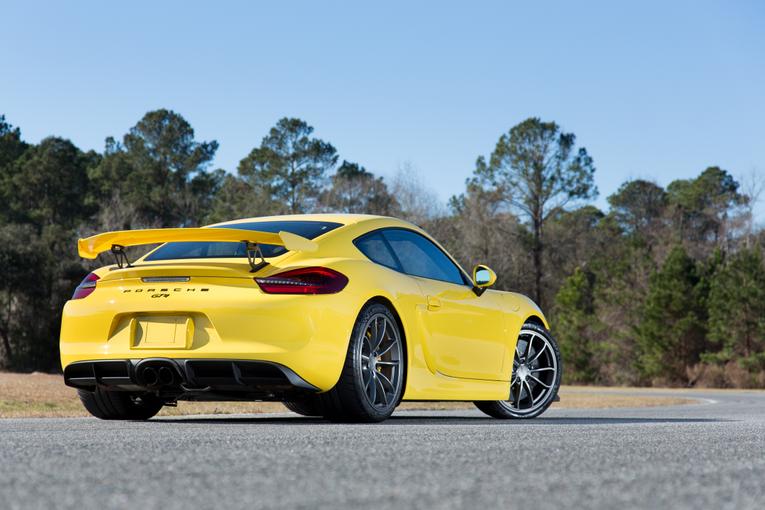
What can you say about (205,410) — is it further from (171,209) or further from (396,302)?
(171,209)

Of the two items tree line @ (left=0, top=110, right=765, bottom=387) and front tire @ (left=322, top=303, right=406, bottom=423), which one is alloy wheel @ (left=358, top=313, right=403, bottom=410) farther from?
tree line @ (left=0, top=110, right=765, bottom=387)

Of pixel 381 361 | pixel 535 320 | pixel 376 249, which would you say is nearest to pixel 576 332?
pixel 535 320

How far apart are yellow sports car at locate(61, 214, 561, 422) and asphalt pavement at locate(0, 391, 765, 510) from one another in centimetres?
101

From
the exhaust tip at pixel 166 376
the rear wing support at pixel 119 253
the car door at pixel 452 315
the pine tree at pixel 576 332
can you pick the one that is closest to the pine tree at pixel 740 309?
the pine tree at pixel 576 332

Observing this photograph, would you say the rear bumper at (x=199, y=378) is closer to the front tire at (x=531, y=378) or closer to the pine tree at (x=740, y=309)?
the front tire at (x=531, y=378)

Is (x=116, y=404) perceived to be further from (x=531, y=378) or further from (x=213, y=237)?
(x=531, y=378)

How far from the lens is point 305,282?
6.96m

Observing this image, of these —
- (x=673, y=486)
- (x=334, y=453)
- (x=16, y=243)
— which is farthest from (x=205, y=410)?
(x=16, y=243)

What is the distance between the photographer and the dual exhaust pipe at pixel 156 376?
7023mm

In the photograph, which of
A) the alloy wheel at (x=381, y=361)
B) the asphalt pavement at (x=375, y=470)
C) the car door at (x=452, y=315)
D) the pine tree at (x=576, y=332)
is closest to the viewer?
the asphalt pavement at (x=375, y=470)

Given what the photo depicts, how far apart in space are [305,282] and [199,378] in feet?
3.03

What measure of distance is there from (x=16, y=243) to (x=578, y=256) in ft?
105

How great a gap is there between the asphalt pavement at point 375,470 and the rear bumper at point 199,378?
0.92 m

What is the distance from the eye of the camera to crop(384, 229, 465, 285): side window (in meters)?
8.16
